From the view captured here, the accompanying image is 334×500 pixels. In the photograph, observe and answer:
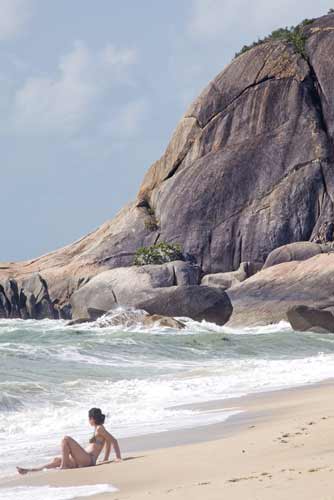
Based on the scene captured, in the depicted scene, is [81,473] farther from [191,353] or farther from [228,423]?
[191,353]

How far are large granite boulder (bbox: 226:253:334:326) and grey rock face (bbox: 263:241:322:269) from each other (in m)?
2.47

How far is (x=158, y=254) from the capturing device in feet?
144

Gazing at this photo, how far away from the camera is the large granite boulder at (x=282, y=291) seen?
114 feet

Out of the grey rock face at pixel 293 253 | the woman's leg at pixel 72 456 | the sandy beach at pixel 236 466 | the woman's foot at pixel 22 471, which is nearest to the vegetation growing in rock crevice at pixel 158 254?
the grey rock face at pixel 293 253

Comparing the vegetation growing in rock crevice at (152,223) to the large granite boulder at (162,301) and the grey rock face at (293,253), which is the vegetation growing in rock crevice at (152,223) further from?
the grey rock face at (293,253)

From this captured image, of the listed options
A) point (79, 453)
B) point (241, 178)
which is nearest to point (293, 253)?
point (241, 178)

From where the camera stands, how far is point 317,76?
46938 millimetres

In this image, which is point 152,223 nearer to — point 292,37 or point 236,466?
point 292,37

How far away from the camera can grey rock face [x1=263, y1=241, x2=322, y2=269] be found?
39.8 m

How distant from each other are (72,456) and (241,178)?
3531 cm

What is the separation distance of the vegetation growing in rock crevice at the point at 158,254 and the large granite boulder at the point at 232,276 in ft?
8.52

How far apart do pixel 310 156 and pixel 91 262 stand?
1099 cm

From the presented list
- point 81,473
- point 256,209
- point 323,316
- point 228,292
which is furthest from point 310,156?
point 81,473

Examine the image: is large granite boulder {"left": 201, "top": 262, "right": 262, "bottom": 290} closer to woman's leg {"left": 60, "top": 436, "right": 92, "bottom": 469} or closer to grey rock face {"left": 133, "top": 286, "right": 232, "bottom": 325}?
grey rock face {"left": 133, "top": 286, "right": 232, "bottom": 325}
